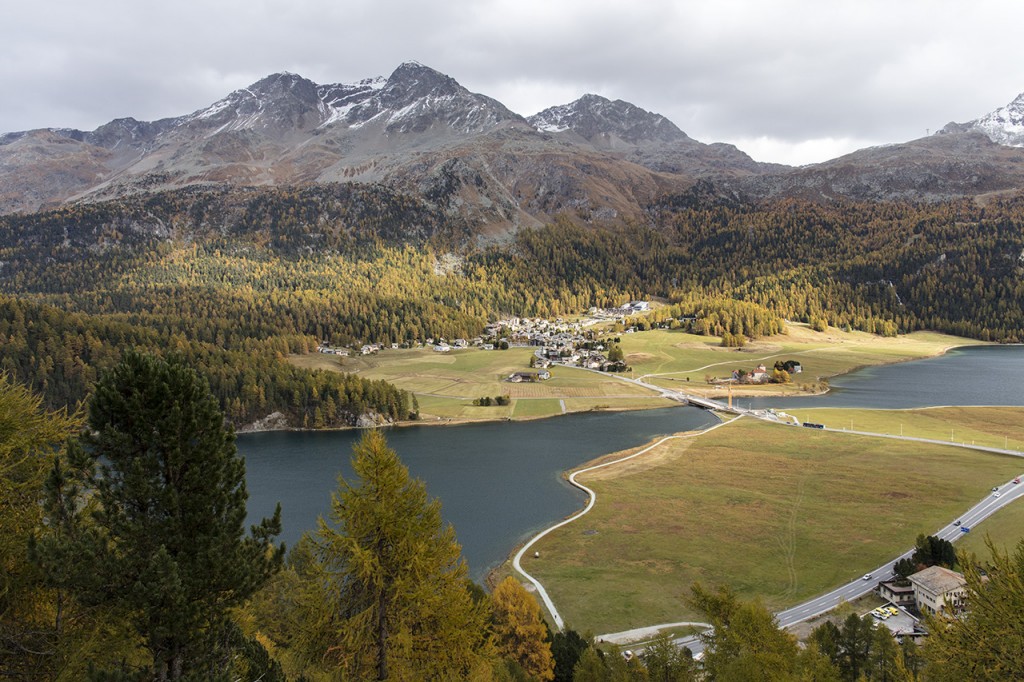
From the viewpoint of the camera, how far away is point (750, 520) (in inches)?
2012

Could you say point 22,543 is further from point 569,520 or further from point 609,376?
point 609,376

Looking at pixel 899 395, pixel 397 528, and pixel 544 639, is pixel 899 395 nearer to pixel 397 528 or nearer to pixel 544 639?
pixel 544 639

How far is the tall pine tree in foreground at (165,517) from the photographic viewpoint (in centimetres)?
932

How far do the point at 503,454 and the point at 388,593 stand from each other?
67602 mm

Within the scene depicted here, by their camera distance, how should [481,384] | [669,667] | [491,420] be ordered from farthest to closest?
[481,384], [491,420], [669,667]

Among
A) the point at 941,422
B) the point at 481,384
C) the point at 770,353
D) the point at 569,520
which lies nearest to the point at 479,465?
the point at 569,520

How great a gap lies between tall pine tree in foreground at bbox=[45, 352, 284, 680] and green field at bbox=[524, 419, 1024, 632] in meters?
30.6

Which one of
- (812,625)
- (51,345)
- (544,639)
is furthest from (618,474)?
(51,345)

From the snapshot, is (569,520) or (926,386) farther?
(926,386)

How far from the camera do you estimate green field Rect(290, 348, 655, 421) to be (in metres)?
105

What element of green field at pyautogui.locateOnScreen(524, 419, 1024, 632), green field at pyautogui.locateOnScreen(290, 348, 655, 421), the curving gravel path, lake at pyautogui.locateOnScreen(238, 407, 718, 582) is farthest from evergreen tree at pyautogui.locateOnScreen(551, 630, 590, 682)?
green field at pyautogui.locateOnScreen(290, 348, 655, 421)

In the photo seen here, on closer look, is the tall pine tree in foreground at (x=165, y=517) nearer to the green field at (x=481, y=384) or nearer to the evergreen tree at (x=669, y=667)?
the evergreen tree at (x=669, y=667)

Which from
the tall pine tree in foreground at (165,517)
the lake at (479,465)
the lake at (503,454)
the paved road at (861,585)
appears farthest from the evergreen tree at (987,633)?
the lake at (503,454)

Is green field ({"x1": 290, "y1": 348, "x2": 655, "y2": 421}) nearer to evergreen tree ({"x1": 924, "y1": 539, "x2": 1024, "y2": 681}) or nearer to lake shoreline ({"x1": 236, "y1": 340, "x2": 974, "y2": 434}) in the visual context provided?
lake shoreline ({"x1": 236, "y1": 340, "x2": 974, "y2": 434})
